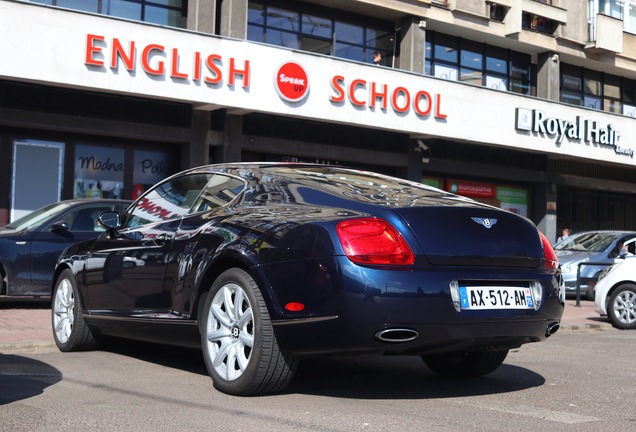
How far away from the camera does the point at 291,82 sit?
20.5 meters

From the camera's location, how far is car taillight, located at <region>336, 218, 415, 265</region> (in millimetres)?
4910

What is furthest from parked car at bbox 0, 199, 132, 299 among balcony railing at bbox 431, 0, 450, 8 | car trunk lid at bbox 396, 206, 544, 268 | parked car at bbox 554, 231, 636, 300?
balcony railing at bbox 431, 0, 450, 8

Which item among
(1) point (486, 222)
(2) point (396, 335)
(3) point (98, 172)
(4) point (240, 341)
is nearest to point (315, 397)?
(4) point (240, 341)

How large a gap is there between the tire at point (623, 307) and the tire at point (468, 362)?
709 cm

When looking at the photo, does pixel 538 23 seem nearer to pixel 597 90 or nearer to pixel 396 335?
pixel 597 90

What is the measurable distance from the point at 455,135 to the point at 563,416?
1956cm

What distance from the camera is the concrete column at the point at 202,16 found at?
2070 centimetres

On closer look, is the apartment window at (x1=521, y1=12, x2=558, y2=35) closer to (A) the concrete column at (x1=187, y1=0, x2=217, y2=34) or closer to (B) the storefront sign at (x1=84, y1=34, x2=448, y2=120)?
(B) the storefront sign at (x1=84, y1=34, x2=448, y2=120)

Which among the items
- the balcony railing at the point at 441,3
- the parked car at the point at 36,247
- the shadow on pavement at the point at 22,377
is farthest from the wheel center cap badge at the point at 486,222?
the balcony railing at the point at 441,3

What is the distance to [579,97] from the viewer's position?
30.7 m

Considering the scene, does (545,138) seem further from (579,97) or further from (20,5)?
(20,5)

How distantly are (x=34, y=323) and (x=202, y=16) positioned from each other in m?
12.5

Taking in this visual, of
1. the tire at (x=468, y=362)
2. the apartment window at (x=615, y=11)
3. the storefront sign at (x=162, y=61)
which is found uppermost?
the apartment window at (x=615, y=11)

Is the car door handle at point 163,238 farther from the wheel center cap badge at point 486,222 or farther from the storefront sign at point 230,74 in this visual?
the storefront sign at point 230,74
